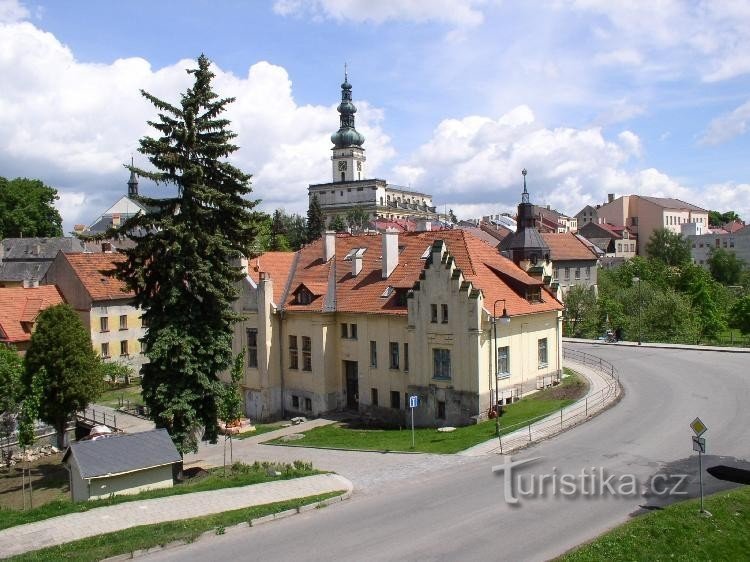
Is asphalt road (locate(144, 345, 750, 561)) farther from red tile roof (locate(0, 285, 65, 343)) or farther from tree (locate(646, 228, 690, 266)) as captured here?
tree (locate(646, 228, 690, 266))


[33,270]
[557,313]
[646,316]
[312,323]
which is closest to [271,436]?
[312,323]

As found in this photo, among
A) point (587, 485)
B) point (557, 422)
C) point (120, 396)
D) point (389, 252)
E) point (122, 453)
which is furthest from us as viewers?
point (120, 396)

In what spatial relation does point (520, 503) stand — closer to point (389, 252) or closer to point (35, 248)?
point (389, 252)

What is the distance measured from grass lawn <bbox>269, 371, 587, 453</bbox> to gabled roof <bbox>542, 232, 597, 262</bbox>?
4698 cm

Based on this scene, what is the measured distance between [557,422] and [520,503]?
10.8 m

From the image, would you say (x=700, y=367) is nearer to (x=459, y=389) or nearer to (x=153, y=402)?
(x=459, y=389)

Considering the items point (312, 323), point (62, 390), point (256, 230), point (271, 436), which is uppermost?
point (256, 230)

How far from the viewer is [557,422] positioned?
30.7 metres

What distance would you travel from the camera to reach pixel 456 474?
24656 millimetres

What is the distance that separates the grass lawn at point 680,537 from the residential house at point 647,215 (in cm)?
12683

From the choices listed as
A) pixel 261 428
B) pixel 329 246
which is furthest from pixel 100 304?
pixel 261 428

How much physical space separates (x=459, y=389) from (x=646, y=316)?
3160 cm

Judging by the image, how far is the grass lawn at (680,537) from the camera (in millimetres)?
16344

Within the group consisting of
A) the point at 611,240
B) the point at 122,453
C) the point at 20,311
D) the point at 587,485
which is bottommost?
the point at 587,485
